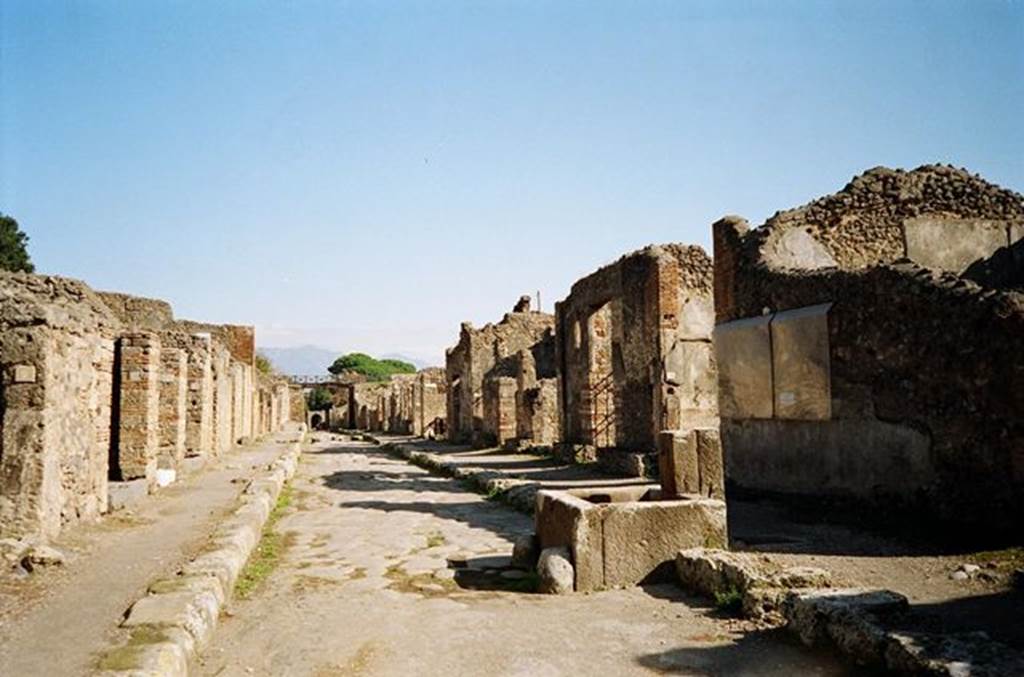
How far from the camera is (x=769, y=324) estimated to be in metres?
9.27

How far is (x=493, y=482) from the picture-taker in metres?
11.2

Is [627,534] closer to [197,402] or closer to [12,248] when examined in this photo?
[197,402]

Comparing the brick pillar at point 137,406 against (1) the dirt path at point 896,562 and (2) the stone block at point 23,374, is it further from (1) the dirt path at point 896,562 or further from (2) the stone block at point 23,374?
(1) the dirt path at point 896,562

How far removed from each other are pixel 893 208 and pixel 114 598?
9972 millimetres

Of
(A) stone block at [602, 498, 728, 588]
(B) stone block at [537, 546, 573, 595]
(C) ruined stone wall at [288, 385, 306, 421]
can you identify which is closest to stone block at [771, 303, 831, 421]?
(A) stone block at [602, 498, 728, 588]

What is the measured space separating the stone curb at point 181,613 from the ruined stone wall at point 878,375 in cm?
582

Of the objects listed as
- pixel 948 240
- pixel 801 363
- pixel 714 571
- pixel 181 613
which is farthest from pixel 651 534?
pixel 948 240

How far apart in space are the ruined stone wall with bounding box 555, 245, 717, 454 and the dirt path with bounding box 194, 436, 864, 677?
6.27 meters

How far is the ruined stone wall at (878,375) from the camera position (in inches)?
248

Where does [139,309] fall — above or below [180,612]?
above

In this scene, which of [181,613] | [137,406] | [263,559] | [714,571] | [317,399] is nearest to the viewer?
[181,613]

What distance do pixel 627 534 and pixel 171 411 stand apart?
9.16m

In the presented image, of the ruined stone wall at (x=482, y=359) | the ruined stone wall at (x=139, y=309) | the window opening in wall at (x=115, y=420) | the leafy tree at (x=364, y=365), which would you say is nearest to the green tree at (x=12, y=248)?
the ruined stone wall at (x=139, y=309)

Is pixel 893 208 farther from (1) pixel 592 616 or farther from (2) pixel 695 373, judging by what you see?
(1) pixel 592 616
